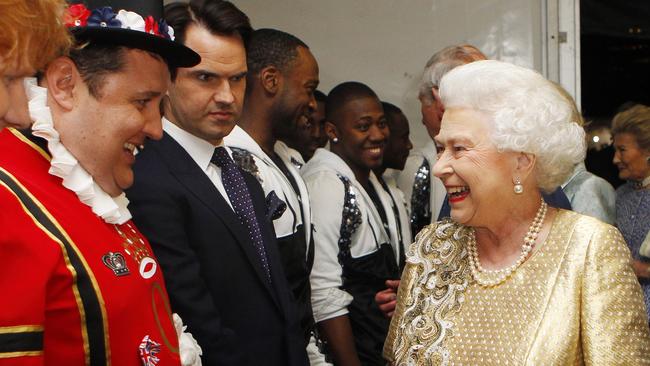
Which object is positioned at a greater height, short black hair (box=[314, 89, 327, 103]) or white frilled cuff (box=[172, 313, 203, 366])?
short black hair (box=[314, 89, 327, 103])

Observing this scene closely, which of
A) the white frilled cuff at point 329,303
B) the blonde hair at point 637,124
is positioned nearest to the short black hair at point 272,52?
the white frilled cuff at point 329,303

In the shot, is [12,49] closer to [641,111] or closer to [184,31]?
[184,31]

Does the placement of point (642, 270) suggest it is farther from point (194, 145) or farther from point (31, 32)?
point (31, 32)

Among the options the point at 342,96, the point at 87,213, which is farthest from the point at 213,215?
the point at 342,96

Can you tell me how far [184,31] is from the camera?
2.80 m

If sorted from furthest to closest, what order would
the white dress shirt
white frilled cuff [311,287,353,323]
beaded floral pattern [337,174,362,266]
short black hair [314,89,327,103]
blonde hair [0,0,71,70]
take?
1. short black hair [314,89,327,103]
2. beaded floral pattern [337,174,362,266]
3. white frilled cuff [311,287,353,323]
4. the white dress shirt
5. blonde hair [0,0,71,70]

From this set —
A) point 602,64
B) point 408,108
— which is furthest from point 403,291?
point 602,64

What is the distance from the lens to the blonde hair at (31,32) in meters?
1.57

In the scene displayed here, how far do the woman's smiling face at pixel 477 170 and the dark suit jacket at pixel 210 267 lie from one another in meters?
0.60

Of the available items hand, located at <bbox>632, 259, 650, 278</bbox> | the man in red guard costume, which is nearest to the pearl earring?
the man in red guard costume

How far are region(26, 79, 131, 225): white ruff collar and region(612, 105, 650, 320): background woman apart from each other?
3059 mm

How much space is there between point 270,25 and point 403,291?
3296 millimetres

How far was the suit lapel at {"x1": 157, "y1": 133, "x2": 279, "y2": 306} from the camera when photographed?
239 cm

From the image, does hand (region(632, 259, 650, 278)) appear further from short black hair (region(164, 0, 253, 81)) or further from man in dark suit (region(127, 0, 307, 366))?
short black hair (region(164, 0, 253, 81))
